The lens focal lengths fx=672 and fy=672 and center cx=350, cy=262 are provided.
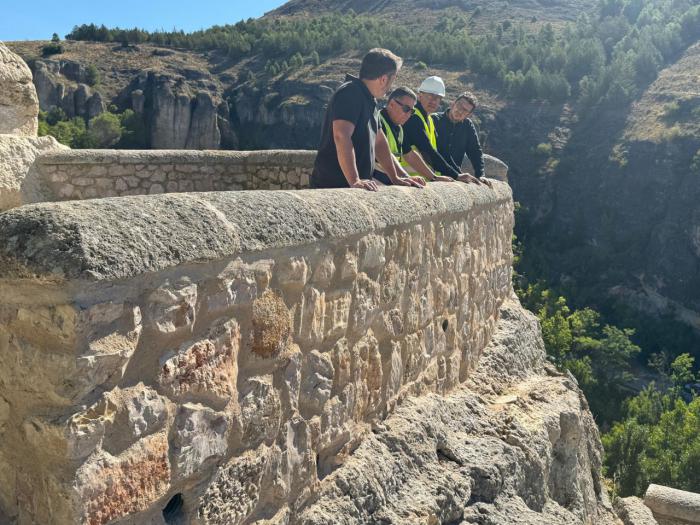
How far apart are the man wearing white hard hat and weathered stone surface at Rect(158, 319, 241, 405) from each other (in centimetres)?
326

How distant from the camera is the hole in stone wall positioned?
6.26 ft

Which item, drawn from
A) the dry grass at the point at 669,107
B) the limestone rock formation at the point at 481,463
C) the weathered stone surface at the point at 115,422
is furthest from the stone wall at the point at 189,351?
the dry grass at the point at 669,107

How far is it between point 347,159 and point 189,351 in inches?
71.0

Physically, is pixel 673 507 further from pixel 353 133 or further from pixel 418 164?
pixel 353 133

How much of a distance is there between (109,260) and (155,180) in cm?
487

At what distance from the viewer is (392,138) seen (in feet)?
15.6

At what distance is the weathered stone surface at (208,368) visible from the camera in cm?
189

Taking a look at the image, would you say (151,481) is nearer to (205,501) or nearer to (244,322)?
(205,501)

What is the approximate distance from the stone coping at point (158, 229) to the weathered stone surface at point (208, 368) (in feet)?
0.83

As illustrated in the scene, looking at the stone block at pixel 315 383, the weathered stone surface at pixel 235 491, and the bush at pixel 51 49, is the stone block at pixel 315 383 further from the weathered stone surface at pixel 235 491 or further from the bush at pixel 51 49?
the bush at pixel 51 49

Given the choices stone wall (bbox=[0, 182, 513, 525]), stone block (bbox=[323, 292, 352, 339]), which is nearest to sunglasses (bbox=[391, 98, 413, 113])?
stone wall (bbox=[0, 182, 513, 525])

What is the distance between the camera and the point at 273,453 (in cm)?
230

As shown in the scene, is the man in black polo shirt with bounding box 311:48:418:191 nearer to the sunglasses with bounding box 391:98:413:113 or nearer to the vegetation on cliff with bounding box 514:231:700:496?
the sunglasses with bounding box 391:98:413:113

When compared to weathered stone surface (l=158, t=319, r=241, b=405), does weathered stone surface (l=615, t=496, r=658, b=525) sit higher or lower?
lower
